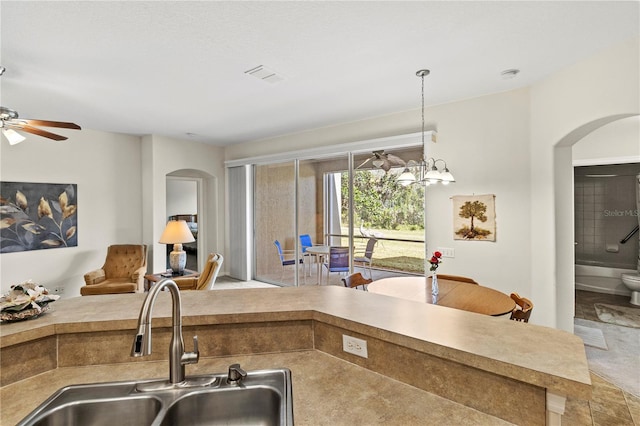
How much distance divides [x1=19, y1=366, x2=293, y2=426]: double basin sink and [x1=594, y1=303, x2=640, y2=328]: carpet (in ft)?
15.6

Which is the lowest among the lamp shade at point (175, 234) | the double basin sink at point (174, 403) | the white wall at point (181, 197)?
the double basin sink at point (174, 403)

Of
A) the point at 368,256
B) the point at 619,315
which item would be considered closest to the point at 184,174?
the point at 368,256

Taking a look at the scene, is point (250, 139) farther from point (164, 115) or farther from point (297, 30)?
point (297, 30)

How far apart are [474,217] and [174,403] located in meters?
3.52

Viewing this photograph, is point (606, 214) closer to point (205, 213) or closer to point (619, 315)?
point (619, 315)

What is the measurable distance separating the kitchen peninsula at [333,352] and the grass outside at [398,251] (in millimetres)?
2974

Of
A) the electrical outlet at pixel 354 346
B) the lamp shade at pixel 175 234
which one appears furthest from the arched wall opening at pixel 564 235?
the lamp shade at pixel 175 234

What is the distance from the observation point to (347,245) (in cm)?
499

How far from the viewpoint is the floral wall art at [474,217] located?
3.58 metres

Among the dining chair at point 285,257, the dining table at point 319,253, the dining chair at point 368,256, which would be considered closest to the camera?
the dining chair at point 368,256

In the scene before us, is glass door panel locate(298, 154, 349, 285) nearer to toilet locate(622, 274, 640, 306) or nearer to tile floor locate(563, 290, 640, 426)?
tile floor locate(563, 290, 640, 426)

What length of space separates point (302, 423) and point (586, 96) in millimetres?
3293

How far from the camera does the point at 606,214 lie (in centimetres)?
541

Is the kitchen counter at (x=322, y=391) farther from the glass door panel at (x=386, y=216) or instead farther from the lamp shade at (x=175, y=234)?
the lamp shade at (x=175, y=234)
